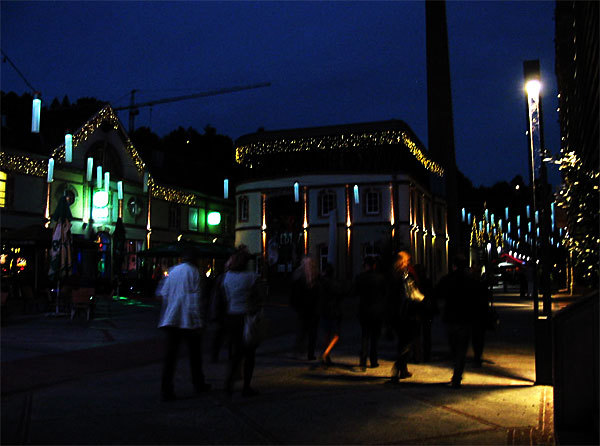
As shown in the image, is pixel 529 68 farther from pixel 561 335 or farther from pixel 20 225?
pixel 20 225

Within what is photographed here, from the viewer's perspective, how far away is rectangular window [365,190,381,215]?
3975cm

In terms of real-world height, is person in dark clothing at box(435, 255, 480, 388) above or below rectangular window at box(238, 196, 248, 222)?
below

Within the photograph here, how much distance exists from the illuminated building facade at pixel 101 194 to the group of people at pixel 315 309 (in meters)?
20.2

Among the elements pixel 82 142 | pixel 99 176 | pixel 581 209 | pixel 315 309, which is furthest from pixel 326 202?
pixel 581 209

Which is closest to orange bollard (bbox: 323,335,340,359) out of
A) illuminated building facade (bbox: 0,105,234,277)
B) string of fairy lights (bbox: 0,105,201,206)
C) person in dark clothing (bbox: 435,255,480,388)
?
person in dark clothing (bbox: 435,255,480,388)

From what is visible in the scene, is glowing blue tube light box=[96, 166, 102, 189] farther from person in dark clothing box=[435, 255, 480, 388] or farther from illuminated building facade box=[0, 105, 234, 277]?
person in dark clothing box=[435, 255, 480, 388]

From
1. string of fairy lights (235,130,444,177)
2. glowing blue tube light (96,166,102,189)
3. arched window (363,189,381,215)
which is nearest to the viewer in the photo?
glowing blue tube light (96,166,102,189)

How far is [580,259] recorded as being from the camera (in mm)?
9031

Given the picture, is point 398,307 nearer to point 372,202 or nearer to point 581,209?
point 581,209

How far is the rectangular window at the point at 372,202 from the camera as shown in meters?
39.8

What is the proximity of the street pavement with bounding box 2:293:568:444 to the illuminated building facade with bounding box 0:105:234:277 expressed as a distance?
19943mm

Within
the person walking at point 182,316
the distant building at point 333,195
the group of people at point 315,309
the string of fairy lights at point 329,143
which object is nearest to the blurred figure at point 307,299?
the group of people at point 315,309

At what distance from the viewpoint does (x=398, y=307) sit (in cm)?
884

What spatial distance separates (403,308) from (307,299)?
227 cm
